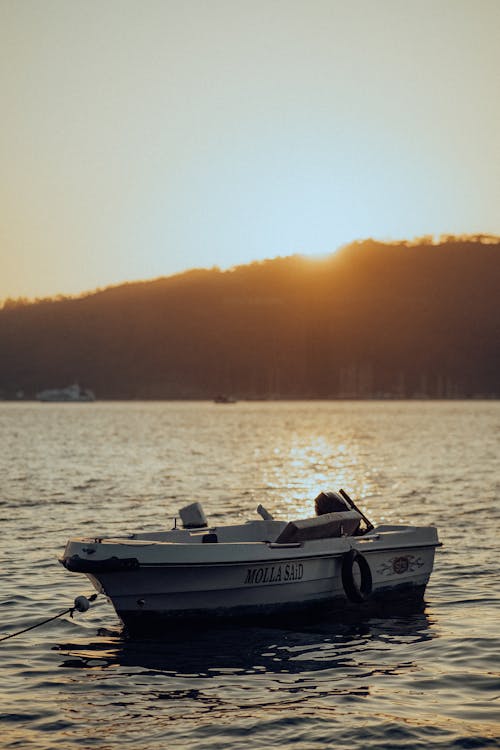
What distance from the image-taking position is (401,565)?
19.6 meters

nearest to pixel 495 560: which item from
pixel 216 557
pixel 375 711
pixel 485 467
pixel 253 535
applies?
pixel 253 535

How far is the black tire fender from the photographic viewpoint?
1817cm

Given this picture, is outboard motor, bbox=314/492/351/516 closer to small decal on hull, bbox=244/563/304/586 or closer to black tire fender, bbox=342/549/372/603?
black tire fender, bbox=342/549/372/603

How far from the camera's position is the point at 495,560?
24469 millimetres

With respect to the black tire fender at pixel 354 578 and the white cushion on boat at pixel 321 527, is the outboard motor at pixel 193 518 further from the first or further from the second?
the black tire fender at pixel 354 578

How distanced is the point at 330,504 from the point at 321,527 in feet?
3.59

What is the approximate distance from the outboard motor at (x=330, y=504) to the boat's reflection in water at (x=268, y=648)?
205 centimetres

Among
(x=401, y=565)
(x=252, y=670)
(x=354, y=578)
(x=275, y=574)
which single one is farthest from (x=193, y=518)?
(x=252, y=670)

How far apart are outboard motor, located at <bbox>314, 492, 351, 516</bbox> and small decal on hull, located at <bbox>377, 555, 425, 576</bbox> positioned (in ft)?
4.20

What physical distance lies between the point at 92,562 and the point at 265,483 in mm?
33982

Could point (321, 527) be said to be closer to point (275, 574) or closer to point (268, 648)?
point (275, 574)

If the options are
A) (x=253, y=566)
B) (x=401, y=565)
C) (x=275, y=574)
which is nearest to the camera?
(x=253, y=566)

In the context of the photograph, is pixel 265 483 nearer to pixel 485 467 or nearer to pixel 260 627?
pixel 485 467

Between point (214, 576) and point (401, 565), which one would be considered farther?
point (401, 565)
